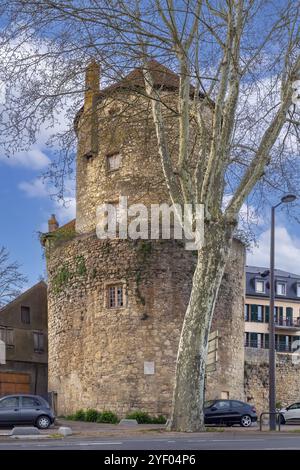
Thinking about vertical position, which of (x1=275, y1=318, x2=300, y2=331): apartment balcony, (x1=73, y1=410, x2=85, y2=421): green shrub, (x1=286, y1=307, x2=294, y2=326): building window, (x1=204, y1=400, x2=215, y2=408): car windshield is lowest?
(x1=73, y1=410, x2=85, y2=421): green shrub

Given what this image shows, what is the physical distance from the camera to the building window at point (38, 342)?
4834 centimetres

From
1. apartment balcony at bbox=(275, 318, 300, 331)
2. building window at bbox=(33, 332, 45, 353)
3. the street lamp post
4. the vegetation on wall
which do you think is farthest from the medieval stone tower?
apartment balcony at bbox=(275, 318, 300, 331)

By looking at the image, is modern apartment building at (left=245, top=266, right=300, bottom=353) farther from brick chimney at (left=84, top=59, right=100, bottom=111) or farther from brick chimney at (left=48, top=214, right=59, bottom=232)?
brick chimney at (left=84, top=59, right=100, bottom=111)

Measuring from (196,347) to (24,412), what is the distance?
8.88 m

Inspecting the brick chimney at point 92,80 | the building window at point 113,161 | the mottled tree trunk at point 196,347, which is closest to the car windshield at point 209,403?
the mottled tree trunk at point 196,347

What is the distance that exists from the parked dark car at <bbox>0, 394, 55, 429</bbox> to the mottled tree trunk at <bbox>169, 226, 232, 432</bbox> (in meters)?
7.65

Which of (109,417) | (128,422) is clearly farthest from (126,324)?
(128,422)

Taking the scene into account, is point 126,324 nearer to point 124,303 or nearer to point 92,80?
point 124,303

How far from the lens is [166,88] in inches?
1188

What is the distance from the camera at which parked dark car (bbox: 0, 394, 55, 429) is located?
28.4 m

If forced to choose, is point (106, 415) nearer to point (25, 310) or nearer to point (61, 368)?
point (61, 368)

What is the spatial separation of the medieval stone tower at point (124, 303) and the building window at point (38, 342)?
29.3ft
